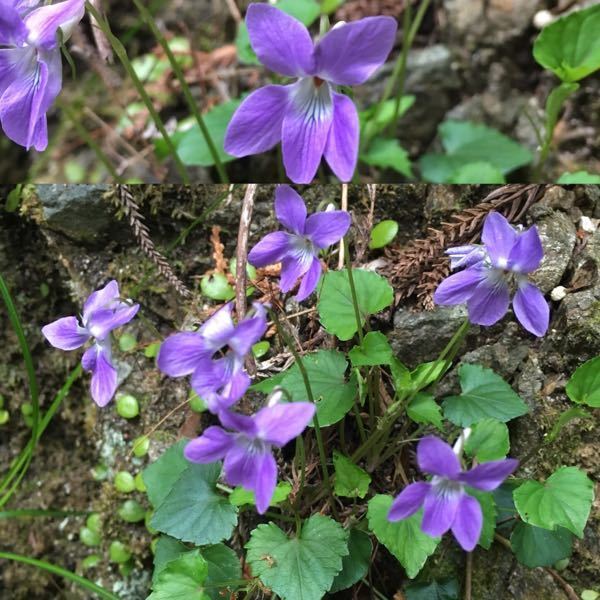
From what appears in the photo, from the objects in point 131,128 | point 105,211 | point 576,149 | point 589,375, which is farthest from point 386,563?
point 131,128

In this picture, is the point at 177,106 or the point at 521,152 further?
the point at 177,106

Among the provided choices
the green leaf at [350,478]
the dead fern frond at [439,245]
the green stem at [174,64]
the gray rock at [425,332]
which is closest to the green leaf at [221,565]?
the green leaf at [350,478]

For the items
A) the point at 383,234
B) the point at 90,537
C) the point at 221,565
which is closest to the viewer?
the point at 221,565

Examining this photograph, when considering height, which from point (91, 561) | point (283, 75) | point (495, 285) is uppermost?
point (283, 75)

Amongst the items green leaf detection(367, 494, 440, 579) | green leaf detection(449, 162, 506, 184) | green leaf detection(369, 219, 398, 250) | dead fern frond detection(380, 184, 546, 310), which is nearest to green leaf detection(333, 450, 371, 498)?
green leaf detection(367, 494, 440, 579)

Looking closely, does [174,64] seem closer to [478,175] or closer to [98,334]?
[98,334]

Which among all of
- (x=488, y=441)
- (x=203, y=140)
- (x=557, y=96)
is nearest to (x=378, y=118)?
(x=203, y=140)

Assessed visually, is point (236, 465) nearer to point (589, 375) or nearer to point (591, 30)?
point (589, 375)
